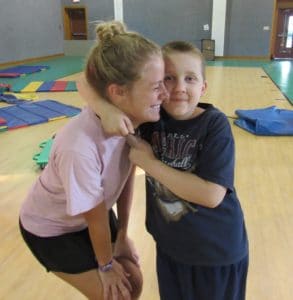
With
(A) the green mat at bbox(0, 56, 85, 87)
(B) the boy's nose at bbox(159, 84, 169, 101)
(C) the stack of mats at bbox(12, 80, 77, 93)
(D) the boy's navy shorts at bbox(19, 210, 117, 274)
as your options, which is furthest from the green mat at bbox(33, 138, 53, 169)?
(A) the green mat at bbox(0, 56, 85, 87)

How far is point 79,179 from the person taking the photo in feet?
3.68

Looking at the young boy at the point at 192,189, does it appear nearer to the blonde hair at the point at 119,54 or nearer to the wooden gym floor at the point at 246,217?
the blonde hair at the point at 119,54

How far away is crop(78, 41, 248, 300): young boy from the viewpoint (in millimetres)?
1081

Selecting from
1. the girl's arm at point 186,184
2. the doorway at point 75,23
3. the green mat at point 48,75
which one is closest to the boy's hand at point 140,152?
the girl's arm at point 186,184

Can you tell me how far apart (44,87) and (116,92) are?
7516 mm

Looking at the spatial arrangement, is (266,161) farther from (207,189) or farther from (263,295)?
(207,189)

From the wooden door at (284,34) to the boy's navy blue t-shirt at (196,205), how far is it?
60.0 ft

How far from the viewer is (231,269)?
124cm

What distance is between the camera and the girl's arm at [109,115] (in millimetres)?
1114

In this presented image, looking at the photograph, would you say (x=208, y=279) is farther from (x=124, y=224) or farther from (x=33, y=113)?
(x=33, y=113)

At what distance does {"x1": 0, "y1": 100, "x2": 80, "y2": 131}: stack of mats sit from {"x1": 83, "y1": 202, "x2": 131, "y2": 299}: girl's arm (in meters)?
4.38

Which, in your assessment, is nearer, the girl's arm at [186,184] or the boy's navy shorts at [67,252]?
the girl's arm at [186,184]

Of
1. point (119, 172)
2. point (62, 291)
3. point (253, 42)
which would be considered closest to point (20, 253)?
point (62, 291)

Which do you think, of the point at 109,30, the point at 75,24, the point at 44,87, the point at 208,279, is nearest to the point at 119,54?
the point at 109,30
